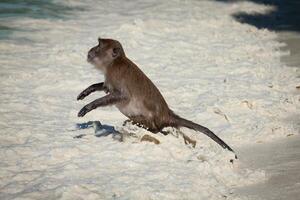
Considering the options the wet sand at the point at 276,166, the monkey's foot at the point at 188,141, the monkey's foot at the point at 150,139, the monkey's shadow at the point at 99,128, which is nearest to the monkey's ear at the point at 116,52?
the monkey's shadow at the point at 99,128

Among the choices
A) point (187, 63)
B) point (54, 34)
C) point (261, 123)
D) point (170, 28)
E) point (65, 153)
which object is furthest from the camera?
point (170, 28)

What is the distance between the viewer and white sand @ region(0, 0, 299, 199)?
5.54 metres

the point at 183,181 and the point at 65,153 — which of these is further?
the point at 65,153

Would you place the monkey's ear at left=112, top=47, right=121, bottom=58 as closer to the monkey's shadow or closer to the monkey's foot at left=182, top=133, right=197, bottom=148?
the monkey's shadow

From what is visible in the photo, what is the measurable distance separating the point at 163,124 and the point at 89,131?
83 centimetres

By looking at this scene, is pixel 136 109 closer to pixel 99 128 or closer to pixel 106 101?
pixel 106 101

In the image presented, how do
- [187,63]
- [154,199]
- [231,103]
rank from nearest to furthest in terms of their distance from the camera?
[154,199], [231,103], [187,63]

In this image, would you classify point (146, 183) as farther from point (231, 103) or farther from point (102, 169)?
point (231, 103)

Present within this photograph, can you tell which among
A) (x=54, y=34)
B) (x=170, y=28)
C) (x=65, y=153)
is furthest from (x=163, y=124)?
(x=170, y=28)

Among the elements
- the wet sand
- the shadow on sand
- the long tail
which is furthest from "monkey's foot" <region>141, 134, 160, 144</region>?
→ the shadow on sand

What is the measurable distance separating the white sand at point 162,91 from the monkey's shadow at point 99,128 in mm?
88

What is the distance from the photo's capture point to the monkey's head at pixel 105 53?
6.73 metres

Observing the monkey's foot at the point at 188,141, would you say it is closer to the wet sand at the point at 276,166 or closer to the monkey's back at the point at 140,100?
the monkey's back at the point at 140,100

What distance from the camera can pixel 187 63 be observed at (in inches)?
412
